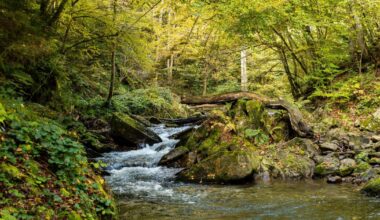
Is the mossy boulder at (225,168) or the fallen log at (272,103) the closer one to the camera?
the mossy boulder at (225,168)

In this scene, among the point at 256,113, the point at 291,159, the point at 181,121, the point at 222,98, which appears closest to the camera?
the point at 291,159

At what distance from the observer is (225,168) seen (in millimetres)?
8906

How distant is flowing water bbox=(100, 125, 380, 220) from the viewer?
19.5 feet

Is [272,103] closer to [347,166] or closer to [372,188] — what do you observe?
[347,166]

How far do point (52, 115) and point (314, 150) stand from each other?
6.89 meters

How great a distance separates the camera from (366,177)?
329 inches

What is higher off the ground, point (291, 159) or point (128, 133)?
point (128, 133)

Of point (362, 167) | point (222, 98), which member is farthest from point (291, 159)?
point (222, 98)

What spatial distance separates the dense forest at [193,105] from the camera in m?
4.44

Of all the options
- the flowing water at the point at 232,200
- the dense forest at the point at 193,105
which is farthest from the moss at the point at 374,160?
the flowing water at the point at 232,200

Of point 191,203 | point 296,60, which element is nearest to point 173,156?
point 191,203

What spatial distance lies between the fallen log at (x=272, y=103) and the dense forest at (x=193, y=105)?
45 millimetres

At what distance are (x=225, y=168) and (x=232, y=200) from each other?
6.34 ft

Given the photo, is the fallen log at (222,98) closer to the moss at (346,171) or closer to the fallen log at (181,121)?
the fallen log at (181,121)
